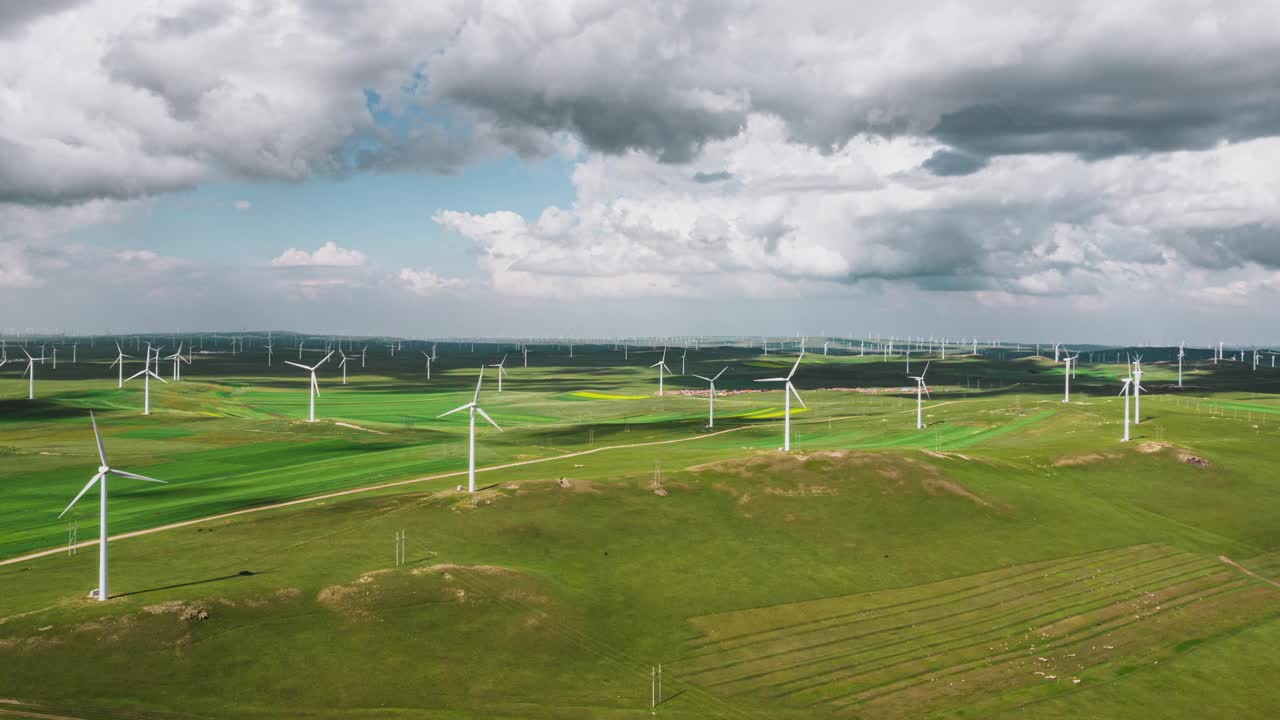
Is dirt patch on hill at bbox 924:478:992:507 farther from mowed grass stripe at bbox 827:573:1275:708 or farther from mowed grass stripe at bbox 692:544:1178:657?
mowed grass stripe at bbox 827:573:1275:708

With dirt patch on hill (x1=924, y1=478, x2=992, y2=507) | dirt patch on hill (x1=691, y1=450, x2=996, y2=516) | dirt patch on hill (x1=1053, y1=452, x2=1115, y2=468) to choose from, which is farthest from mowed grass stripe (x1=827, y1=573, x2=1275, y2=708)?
dirt patch on hill (x1=1053, y1=452, x2=1115, y2=468)

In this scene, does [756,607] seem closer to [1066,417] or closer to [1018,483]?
[1018,483]

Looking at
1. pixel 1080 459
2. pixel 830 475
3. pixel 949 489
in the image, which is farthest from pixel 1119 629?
pixel 1080 459

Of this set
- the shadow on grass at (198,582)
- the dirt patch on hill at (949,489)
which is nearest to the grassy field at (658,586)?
the dirt patch on hill at (949,489)

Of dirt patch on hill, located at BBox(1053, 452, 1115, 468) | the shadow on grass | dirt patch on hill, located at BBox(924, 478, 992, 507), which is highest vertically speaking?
dirt patch on hill, located at BBox(1053, 452, 1115, 468)

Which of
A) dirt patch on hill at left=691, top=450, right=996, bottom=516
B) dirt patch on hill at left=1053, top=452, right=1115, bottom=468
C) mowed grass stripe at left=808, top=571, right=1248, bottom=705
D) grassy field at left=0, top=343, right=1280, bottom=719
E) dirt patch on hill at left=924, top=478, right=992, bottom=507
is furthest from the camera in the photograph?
dirt patch on hill at left=1053, top=452, right=1115, bottom=468

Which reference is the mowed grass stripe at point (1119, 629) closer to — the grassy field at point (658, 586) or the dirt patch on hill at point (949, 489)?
the grassy field at point (658, 586)
